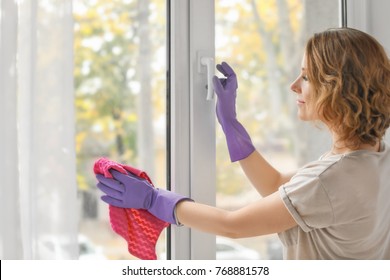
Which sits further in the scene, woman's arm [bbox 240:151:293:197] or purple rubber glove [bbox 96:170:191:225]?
woman's arm [bbox 240:151:293:197]

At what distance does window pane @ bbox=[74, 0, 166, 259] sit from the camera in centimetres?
164

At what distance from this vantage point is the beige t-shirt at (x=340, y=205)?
1.39 metres

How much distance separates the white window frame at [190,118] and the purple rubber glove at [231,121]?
59 millimetres

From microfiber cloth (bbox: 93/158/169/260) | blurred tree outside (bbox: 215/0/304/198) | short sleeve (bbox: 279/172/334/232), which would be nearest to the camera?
short sleeve (bbox: 279/172/334/232)

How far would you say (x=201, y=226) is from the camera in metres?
1.46

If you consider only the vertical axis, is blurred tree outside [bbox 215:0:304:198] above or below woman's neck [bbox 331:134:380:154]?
above

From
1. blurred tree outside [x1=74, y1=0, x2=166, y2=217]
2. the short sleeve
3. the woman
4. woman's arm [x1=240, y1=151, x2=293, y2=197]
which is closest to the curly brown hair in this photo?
the woman

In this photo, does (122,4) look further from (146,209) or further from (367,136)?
(367,136)

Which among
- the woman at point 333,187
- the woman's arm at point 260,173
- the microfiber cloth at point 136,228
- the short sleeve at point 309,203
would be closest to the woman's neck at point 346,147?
the woman at point 333,187

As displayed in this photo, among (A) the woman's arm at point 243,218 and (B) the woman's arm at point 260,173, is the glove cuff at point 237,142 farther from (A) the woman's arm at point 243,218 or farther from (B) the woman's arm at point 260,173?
(A) the woman's arm at point 243,218

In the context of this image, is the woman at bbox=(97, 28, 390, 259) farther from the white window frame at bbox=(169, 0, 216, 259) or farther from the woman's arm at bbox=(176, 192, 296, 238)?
the white window frame at bbox=(169, 0, 216, 259)

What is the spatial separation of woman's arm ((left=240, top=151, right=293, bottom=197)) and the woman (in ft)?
0.69
